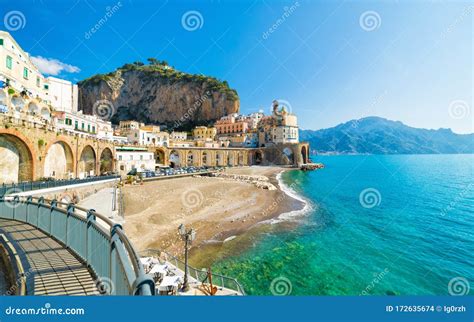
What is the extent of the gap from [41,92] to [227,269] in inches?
1573

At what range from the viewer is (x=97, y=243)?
4039 millimetres

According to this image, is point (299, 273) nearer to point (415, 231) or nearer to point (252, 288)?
point (252, 288)

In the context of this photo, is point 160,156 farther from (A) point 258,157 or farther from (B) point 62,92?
(A) point 258,157

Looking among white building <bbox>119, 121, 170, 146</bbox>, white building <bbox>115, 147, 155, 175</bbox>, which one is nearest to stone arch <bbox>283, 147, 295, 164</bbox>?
white building <bbox>119, 121, 170, 146</bbox>

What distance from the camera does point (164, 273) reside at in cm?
862

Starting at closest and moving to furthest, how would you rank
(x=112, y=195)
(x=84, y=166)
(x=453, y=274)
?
(x=453, y=274), (x=112, y=195), (x=84, y=166)

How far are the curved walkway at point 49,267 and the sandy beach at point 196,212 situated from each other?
7.51m

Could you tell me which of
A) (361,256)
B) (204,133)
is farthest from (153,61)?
(361,256)

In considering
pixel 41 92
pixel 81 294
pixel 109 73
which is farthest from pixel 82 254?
pixel 109 73

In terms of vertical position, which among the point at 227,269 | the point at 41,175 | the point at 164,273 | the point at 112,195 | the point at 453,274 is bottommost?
the point at 453,274

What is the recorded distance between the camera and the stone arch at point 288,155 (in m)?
75.6

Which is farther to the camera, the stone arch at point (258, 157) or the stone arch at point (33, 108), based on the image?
the stone arch at point (258, 157)

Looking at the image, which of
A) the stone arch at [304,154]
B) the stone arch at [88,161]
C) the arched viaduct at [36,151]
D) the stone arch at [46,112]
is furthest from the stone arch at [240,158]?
the stone arch at [46,112]

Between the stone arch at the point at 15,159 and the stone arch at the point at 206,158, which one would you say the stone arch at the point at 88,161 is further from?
the stone arch at the point at 206,158
